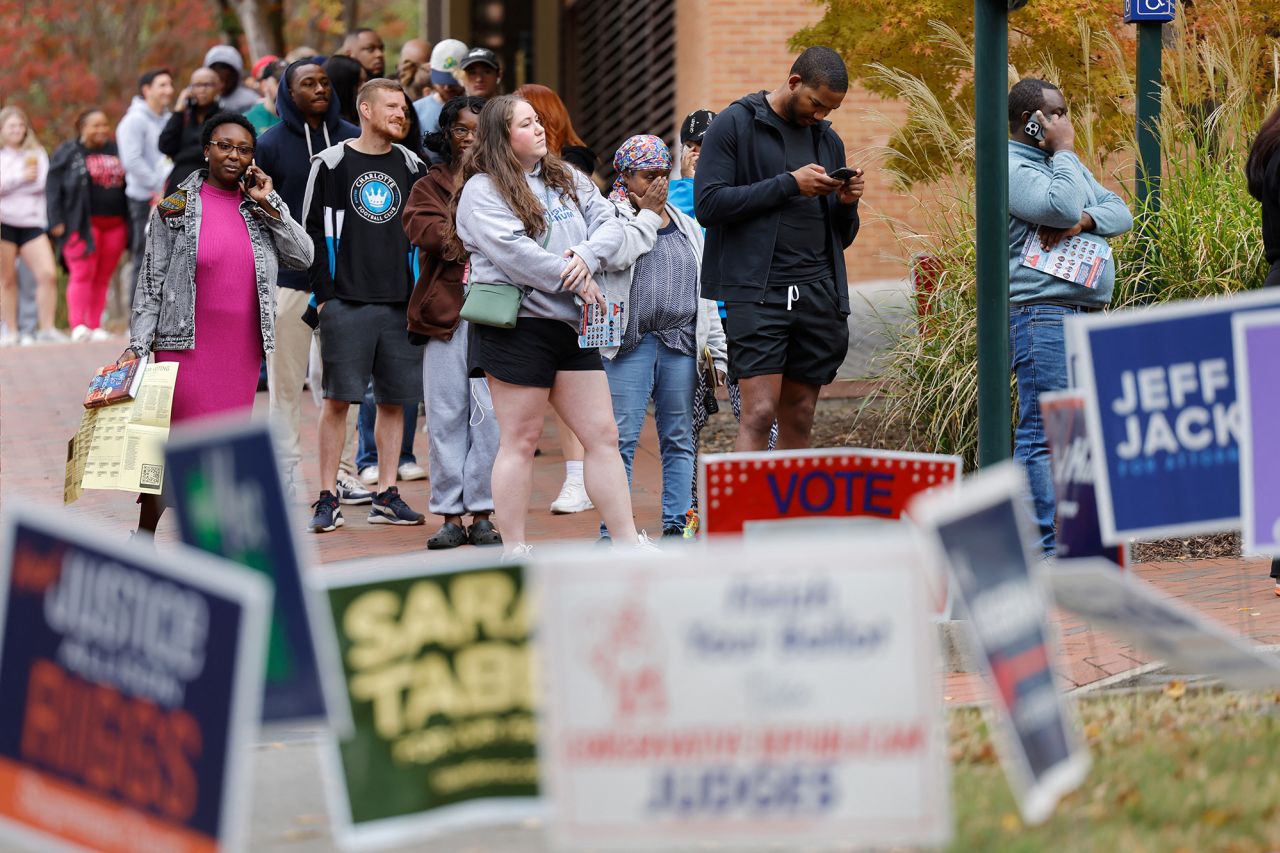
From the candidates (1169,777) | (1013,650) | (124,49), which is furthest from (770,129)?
(124,49)

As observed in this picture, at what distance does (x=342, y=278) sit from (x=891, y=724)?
5.72 m

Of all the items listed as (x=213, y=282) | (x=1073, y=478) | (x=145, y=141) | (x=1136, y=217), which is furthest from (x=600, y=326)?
(x=145, y=141)

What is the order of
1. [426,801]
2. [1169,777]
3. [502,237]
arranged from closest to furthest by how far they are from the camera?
[426,801]
[1169,777]
[502,237]

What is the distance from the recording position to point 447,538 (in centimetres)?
875

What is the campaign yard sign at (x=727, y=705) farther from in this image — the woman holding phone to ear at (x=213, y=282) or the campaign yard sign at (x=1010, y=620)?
the woman holding phone to ear at (x=213, y=282)

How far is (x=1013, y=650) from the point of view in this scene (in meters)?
4.06

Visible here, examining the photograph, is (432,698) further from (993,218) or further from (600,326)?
(600,326)

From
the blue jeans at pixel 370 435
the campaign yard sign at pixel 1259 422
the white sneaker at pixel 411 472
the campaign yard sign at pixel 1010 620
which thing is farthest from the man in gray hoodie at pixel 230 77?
the campaign yard sign at pixel 1010 620

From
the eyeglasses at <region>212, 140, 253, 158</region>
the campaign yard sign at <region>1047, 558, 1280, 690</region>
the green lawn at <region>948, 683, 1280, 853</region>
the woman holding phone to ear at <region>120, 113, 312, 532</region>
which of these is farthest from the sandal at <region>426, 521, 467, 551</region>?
the campaign yard sign at <region>1047, 558, 1280, 690</region>

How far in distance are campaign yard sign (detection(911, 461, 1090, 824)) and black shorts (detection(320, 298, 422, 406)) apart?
536cm

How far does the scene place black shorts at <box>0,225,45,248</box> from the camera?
16906 millimetres

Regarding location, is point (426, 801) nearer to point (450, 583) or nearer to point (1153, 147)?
point (450, 583)

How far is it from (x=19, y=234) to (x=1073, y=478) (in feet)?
43.6

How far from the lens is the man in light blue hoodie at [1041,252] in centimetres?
783
